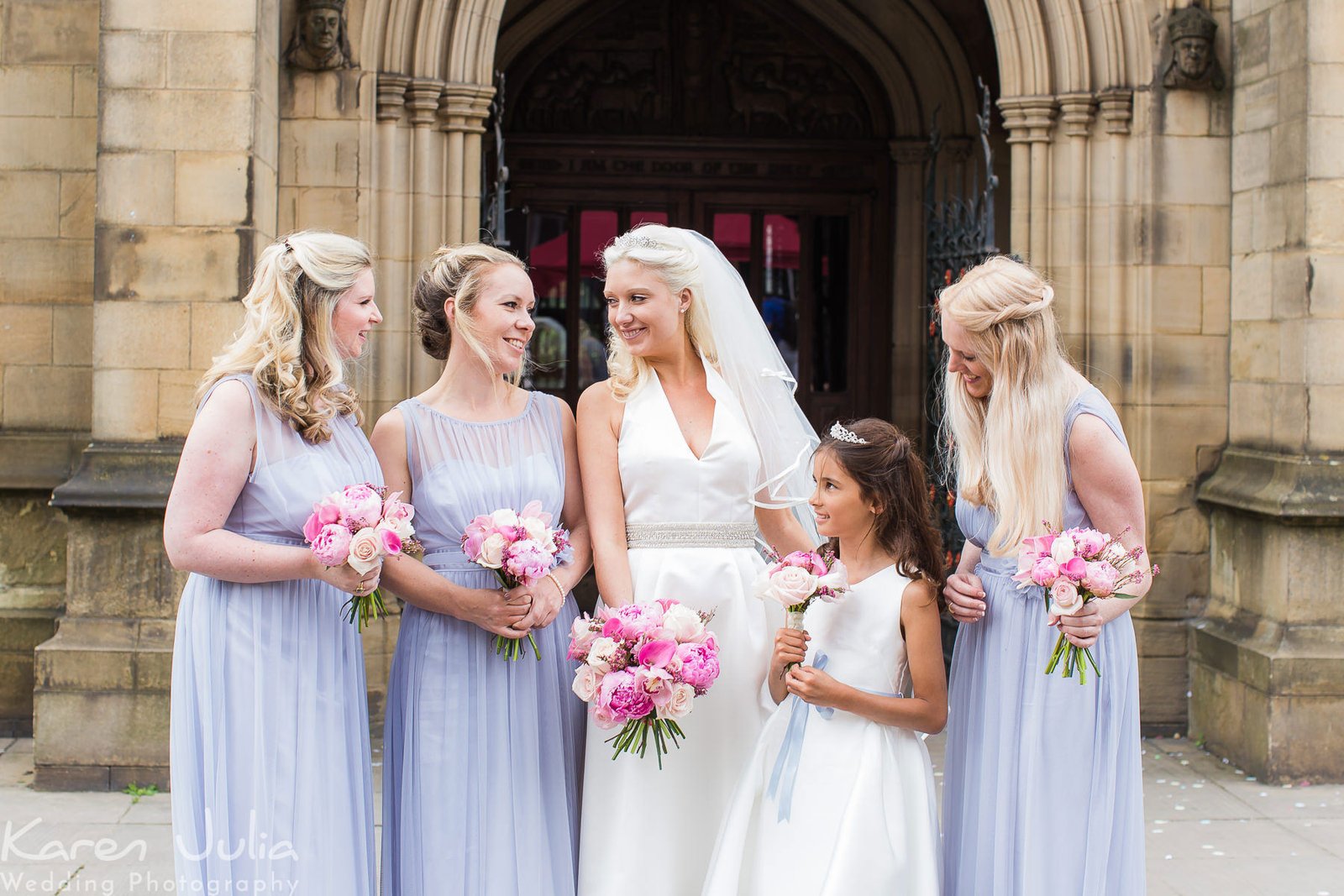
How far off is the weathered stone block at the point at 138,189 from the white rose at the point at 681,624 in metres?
3.44

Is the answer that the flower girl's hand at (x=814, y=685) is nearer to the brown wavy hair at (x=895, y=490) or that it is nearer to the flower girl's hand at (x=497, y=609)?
the brown wavy hair at (x=895, y=490)

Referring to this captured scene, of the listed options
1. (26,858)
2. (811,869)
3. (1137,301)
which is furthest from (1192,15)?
(26,858)

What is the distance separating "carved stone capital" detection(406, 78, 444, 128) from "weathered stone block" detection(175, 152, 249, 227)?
1122 mm

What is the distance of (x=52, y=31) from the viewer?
20.4ft

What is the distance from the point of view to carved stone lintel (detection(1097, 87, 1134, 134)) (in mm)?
6414

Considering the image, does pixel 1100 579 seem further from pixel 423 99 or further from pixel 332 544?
pixel 423 99

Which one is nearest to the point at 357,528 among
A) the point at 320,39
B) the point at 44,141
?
the point at 320,39

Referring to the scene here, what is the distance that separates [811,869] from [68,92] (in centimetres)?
513

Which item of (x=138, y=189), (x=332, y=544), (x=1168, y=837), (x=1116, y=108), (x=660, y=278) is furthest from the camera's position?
(x=1116, y=108)

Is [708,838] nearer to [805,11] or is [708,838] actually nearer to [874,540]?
[874,540]

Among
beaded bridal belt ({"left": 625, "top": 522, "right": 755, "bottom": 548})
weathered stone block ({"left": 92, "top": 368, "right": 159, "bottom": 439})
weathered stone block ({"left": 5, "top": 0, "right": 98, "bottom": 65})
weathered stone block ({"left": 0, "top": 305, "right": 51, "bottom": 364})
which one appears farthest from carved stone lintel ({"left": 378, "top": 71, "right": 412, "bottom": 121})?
beaded bridal belt ({"left": 625, "top": 522, "right": 755, "bottom": 548})

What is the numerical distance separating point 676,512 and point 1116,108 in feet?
13.4

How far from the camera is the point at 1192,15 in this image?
6.26 meters

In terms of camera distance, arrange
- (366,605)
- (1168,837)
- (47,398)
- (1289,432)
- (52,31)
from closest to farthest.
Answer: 1. (366,605)
2. (1168,837)
3. (1289,432)
4. (52,31)
5. (47,398)
